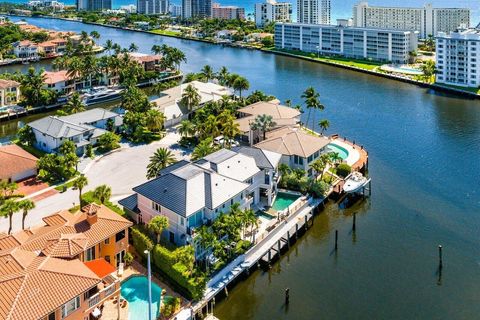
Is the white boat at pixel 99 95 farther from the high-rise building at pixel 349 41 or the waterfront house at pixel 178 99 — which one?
the high-rise building at pixel 349 41

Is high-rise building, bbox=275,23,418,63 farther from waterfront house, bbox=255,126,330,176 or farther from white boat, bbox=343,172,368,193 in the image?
white boat, bbox=343,172,368,193

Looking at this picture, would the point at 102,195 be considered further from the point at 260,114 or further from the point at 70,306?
the point at 260,114

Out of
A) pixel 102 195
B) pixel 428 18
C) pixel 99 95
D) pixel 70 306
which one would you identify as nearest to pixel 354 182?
pixel 102 195

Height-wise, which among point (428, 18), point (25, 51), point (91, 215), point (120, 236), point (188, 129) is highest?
point (428, 18)

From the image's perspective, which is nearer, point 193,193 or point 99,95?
point 193,193

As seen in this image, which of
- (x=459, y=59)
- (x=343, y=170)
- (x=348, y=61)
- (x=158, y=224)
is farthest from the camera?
(x=348, y=61)

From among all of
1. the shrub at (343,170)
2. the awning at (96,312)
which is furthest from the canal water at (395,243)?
the awning at (96,312)

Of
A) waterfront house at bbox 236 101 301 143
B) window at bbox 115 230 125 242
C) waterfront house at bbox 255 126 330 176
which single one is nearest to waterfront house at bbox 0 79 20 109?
waterfront house at bbox 236 101 301 143

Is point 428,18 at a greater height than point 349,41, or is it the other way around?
point 428,18
